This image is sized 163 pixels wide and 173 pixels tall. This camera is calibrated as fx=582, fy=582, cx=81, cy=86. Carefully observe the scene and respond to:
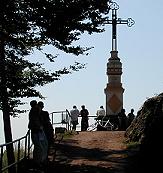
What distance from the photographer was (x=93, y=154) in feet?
62.4

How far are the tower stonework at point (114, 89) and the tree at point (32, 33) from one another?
8.91 metres

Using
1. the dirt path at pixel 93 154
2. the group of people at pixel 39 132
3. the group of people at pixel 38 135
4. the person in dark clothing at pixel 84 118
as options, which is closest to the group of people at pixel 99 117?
the person in dark clothing at pixel 84 118

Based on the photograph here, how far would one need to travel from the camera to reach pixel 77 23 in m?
19.4

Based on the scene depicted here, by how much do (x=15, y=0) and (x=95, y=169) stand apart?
627cm

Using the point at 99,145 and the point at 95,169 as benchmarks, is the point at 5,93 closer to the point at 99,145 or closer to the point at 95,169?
the point at 99,145

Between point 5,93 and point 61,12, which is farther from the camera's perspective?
point 5,93

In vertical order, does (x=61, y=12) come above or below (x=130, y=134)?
above

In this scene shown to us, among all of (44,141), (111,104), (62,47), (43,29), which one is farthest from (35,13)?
(111,104)

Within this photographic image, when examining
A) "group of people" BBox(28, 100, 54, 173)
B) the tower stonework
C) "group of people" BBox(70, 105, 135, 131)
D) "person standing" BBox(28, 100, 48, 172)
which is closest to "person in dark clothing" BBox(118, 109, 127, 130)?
"group of people" BBox(70, 105, 135, 131)

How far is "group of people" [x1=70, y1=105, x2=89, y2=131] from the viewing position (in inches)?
1143

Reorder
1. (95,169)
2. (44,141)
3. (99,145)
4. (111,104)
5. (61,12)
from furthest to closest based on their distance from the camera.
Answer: (111,104), (99,145), (61,12), (95,169), (44,141)

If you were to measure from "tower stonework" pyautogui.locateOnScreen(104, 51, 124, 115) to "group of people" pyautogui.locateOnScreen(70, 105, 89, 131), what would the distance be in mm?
1293

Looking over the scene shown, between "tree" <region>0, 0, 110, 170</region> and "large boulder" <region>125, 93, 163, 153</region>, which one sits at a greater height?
"tree" <region>0, 0, 110, 170</region>

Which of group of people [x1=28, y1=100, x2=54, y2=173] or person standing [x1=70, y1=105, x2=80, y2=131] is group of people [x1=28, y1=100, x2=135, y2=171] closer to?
group of people [x1=28, y1=100, x2=54, y2=173]
